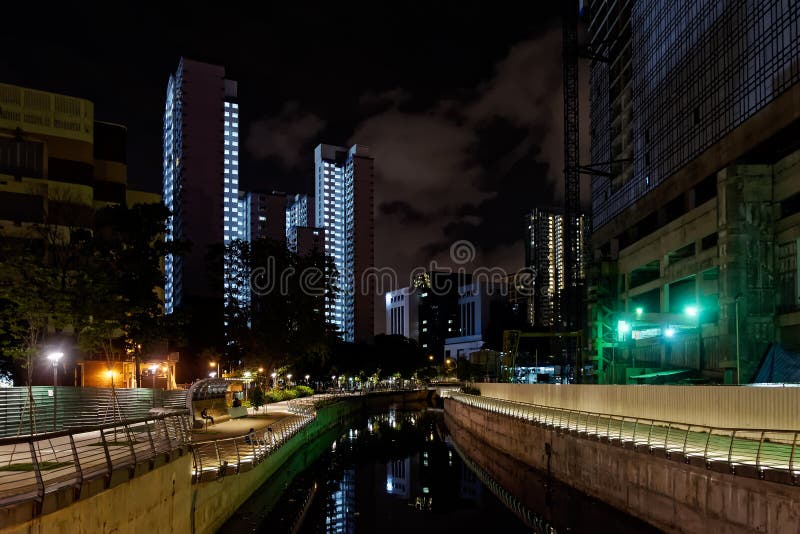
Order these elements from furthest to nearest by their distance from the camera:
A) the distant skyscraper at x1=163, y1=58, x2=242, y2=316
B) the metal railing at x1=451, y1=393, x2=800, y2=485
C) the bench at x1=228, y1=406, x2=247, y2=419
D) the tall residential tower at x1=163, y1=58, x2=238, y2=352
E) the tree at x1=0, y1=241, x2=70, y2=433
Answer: the distant skyscraper at x1=163, y1=58, x2=242, y2=316 < the tall residential tower at x1=163, y1=58, x2=238, y2=352 < the bench at x1=228, y1=406, x2=247, y2=419 < the tree at x1=0, y1=241, x2=70, y2=433 < the metal railing at x1=451, y1=393, x2=800, y2=485

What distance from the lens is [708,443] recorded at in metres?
20.3

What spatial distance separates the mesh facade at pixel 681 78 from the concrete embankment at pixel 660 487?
3169cm

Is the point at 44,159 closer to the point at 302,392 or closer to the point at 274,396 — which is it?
the point at 274,396

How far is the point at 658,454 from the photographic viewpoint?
72.3 feet

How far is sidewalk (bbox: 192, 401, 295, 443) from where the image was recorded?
108ft

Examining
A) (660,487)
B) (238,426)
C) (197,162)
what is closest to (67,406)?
(238,426)

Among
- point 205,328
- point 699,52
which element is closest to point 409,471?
point 699,52

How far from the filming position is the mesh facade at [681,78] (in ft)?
172

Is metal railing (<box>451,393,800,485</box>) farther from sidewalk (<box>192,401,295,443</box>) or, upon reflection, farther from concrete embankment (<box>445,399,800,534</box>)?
sidewalk (<box>192,401,295,443</box>)

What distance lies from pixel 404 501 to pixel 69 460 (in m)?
20.8

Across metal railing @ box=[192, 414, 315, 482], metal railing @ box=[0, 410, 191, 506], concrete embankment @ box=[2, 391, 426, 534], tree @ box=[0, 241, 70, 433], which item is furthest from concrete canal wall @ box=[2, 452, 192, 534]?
tree @ box=[0, 241, 70, 433]

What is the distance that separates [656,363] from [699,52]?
3046 centimetres

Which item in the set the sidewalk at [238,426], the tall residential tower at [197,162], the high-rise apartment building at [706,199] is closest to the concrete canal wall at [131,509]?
the sidewalk at [238,426]

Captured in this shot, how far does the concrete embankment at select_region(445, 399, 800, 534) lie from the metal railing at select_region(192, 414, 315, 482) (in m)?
11.6
